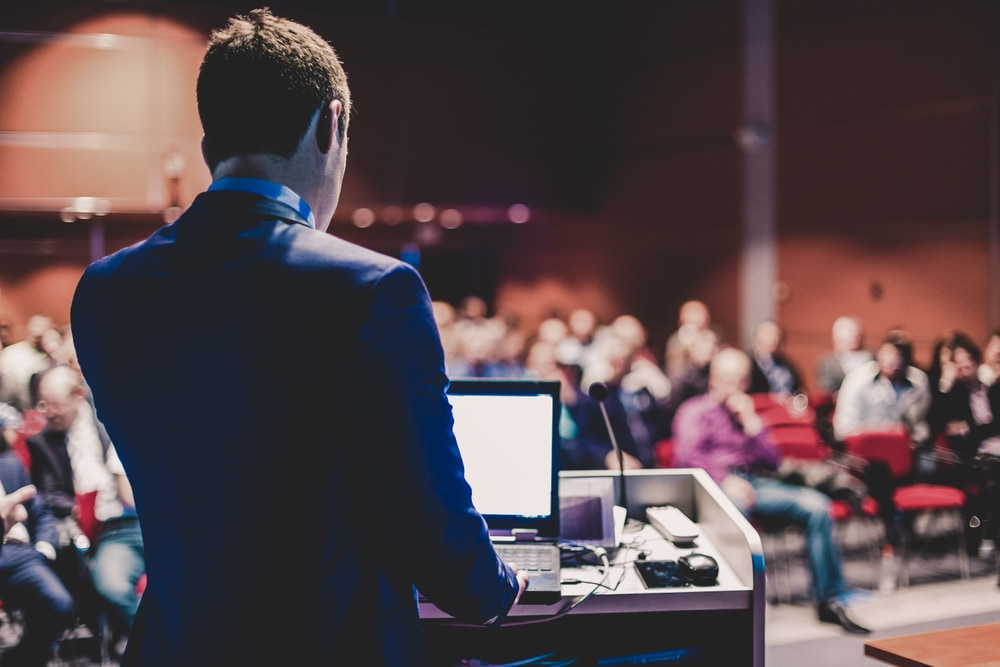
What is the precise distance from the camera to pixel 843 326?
6969mm

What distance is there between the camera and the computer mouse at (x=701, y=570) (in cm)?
195

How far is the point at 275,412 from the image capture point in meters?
0.94

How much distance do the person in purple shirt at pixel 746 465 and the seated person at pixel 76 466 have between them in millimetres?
2857

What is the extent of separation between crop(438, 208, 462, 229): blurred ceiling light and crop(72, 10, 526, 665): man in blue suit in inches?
349

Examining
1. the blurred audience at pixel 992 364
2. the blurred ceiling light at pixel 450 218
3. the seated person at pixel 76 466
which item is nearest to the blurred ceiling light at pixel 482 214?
the blurred ceiling light at pixel 450 218

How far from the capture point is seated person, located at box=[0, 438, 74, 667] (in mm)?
3398

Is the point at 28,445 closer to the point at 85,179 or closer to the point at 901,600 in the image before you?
the point at 85,179

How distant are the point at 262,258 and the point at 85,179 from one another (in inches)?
285

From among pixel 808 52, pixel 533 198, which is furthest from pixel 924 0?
pixel 533 198

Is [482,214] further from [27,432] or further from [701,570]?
[701,570]

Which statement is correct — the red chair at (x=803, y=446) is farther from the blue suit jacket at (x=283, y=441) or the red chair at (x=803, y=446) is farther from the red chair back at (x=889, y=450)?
the blue suit jacket at (x=283, y=441)

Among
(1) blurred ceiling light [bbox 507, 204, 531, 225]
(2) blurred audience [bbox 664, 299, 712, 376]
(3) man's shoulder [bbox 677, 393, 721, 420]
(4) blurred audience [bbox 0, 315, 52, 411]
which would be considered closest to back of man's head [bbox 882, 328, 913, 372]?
(2) blurred audience [bbox 664, 299, 712, 376]

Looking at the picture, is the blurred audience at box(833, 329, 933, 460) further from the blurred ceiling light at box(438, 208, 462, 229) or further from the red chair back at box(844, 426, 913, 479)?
the blurred ceiling light at box(438, 208, 462, 229)

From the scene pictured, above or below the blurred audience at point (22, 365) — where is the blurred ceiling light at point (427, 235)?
above
